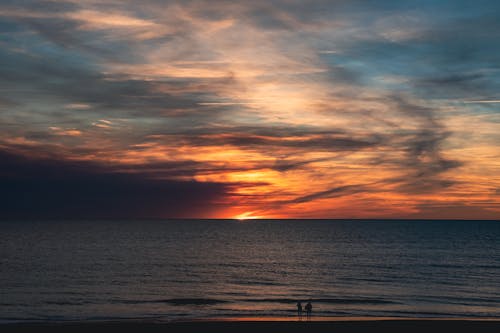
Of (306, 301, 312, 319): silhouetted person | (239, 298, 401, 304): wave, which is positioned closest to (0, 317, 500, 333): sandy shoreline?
(306, 301, 312, 319): silhouetted person

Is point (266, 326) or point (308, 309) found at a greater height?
point (308, 309)

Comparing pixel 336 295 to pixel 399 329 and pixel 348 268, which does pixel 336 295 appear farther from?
pixel 348 268

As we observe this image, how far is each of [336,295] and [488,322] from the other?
715 inches

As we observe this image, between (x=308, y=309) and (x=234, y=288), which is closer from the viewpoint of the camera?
(x=308, y=309)

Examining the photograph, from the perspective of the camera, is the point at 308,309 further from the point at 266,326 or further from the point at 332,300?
the point at 332,300

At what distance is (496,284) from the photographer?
6094cm

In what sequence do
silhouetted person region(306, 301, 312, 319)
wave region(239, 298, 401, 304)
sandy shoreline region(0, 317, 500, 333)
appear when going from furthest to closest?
1. wave region(239, 298, 401, 304)
2. silhouetted person region(306, 301, 312, 319)
3. sandy shoreline region(0, 317, 500, 333)

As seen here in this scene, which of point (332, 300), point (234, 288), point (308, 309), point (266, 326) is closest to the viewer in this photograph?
point (266, 326)

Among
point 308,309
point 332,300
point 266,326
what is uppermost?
point 308,309

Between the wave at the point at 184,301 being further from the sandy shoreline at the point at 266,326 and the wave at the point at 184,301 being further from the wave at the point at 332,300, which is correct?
the sandy shoreline at the point at 266,326

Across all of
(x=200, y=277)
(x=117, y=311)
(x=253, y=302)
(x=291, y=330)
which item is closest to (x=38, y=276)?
(x=200, y=277)

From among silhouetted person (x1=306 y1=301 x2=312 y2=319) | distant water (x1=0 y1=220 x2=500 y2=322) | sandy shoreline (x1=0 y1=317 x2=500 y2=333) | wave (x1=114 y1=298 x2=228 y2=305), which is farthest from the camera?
wave (x1=114 y1=298 x2=228 y2=305)

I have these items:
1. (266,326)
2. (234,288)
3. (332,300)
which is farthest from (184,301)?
(266,326)

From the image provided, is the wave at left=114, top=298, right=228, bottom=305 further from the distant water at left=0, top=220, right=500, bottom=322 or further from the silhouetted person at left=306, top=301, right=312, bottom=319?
the silhouetted person at left=306, top=301, right=312, bottom=319
